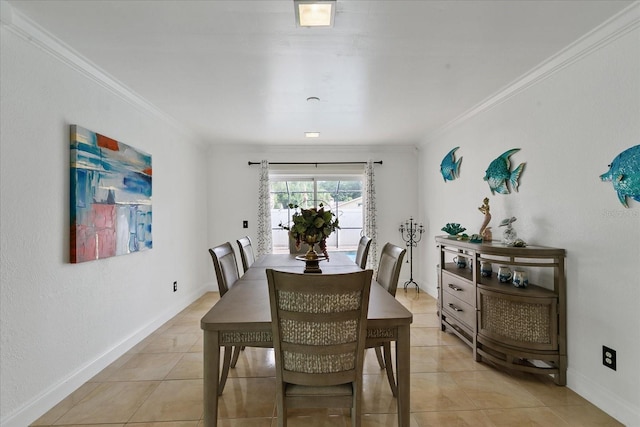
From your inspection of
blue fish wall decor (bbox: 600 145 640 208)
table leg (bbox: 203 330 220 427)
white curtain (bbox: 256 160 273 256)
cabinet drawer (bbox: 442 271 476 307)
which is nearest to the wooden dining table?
table leg (bbox: 203 330 220 427)

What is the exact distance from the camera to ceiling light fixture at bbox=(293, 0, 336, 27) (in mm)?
1676

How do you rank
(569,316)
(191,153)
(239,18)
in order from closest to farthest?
(239,18)
(569,316)
(191,153)

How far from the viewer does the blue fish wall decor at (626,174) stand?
5.96 feet

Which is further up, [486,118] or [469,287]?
[486,118]

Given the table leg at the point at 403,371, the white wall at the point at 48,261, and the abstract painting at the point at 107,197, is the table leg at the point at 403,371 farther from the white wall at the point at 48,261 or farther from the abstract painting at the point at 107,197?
the abstract painting at the point at 107,197

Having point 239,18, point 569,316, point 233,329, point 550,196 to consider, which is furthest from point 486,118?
point 233,329

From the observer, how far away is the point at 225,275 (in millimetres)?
2371

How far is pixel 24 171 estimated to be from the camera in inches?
75.2

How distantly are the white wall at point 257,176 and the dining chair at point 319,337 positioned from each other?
3821 millimetres

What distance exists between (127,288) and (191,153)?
→ 2.21 m

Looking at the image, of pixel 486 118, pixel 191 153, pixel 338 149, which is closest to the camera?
pixel 486 118

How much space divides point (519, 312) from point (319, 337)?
5.79 feet

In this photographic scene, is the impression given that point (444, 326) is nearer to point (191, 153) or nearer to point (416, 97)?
point (416, 97)

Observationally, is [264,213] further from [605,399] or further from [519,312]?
[605,399]
